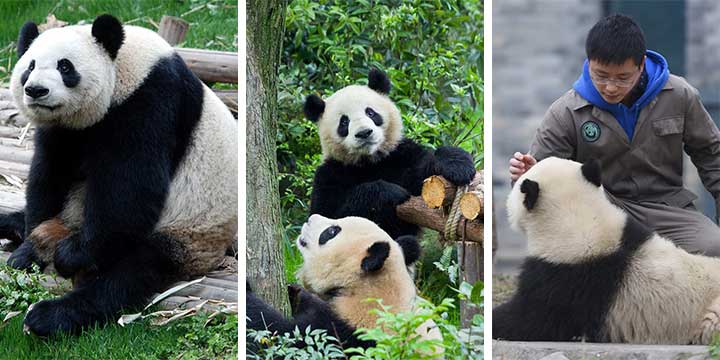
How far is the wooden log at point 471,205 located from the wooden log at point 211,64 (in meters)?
1.60

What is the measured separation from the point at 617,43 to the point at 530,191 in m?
0.65

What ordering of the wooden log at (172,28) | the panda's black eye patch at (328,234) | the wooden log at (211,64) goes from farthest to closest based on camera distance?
the wooden log at (172,28)
the wooden log at (211,64)
the panda's black eye patch at (328,234)

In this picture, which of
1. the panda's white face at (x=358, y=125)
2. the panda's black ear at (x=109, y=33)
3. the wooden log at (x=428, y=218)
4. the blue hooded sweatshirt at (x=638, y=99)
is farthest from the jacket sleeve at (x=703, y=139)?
the panda's black ear at (x=109, y=33)

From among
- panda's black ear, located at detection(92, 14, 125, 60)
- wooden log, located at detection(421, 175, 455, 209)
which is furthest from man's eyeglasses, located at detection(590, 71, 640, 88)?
panda's black ear, located at detection(92, 14, 125, 60)

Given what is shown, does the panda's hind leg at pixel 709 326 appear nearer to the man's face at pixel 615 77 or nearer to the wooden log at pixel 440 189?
the man's face at pixel 615 77

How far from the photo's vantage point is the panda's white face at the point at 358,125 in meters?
3.67

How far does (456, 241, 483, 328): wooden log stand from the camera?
361 cm

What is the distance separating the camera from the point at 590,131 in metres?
3.71

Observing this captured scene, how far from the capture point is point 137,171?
12.8 feet

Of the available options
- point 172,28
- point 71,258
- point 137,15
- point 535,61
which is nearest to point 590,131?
point 535,61

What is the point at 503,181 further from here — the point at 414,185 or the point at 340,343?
the point at 340,343

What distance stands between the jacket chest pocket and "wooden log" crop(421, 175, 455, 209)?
84 centimetres

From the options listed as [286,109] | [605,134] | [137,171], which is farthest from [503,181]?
[137,171]

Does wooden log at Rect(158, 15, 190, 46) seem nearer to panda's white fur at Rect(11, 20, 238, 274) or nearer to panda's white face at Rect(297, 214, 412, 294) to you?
panda's white fur at Rect(11, 20, 238, 274)
